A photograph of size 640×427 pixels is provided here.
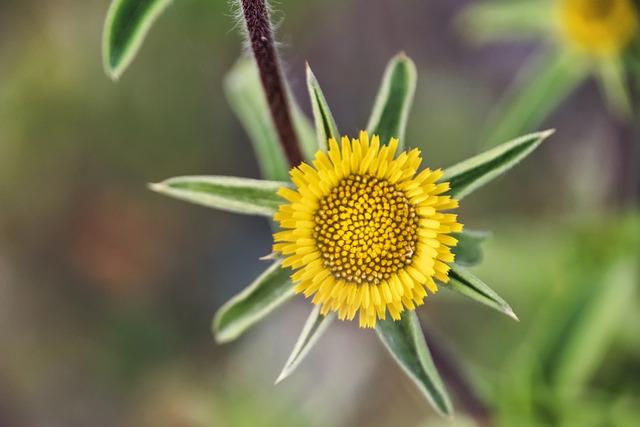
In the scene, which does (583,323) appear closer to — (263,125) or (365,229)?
(263,125)

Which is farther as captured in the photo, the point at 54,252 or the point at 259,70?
the point at 54,252

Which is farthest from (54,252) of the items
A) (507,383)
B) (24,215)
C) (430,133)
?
(507,383)

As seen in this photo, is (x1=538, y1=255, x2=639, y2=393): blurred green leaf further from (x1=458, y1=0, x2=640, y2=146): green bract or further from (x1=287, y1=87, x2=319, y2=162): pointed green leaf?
(x1=287, y1=87, x2=319, y2=162): pointed green leaf

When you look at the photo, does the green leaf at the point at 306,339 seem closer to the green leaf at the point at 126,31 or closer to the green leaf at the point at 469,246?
the green leaf at the point at 469,246

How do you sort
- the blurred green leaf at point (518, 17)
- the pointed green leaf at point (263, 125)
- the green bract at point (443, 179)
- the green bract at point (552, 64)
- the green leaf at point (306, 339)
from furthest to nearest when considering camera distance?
the blurred green leaf at point (518, 17)
the green bract at point (552, 64)
the pointed green leaf at point (263, 125)
the green bract at point (443, 179)
the green leaf at point (306, 339)

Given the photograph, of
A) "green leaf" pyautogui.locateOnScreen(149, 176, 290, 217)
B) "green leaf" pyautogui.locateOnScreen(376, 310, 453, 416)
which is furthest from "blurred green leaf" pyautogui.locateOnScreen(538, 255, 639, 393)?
"green leaf" pyautogui.locateOnScreen(149, 176, 290, 217)

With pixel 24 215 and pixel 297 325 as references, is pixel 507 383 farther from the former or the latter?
pixel 24 215

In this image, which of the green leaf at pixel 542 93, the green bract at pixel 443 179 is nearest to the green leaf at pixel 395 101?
the green bract at pixel 443 179
